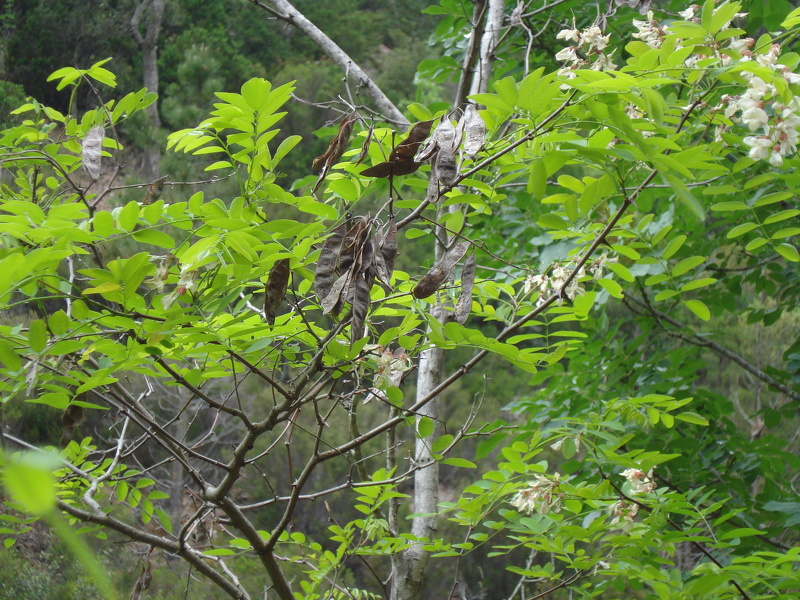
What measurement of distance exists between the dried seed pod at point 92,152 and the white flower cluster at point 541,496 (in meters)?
1.09

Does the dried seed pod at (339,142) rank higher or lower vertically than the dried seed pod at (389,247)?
higher

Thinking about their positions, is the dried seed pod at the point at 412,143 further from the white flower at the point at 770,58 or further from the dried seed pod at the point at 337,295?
the white flower at the point at 770,58

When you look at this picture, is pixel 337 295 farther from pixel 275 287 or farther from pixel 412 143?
pixel 412 143

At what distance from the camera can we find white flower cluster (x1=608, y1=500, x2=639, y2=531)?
1508 mm

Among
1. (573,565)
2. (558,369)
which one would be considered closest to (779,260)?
(558,369)

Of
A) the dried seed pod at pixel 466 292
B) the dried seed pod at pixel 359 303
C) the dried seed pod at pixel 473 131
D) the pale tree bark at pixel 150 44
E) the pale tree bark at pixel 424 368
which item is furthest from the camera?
the pale tree bark at pixel 150 44

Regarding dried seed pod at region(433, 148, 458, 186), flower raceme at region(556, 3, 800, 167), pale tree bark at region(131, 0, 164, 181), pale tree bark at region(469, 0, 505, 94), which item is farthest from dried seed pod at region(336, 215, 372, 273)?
pale tree bark at region(131, 0, 164, 181)

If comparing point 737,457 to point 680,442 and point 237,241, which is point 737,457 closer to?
point 680,442

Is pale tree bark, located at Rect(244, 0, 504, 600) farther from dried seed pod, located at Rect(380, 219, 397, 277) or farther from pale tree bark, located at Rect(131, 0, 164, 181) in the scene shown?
pale tree bark, located at Rect(131, 0, 164, 181)

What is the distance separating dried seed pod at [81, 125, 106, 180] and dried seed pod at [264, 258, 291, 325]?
393mm

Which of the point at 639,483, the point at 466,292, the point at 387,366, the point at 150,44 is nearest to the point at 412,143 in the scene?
the point at 466,292

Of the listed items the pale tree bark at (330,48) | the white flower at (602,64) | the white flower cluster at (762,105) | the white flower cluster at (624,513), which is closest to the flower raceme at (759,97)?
the white flower cluster at (762,105)

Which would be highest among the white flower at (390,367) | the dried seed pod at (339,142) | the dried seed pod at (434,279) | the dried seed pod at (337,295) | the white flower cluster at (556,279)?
the dried seed pod at (339,142)

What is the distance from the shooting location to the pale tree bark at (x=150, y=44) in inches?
308
